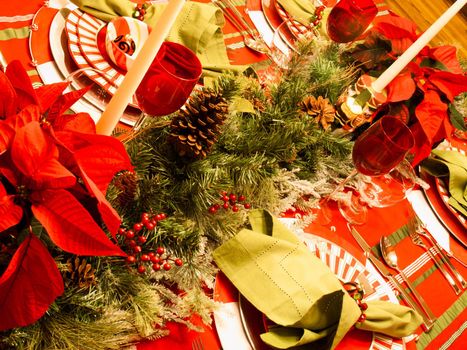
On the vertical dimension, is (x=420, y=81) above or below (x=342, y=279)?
above

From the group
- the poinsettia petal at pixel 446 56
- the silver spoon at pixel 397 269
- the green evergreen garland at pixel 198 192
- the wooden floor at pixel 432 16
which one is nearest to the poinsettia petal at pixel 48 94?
the green evergreen garland at pixel 198 192

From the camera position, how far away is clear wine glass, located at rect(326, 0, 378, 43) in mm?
900

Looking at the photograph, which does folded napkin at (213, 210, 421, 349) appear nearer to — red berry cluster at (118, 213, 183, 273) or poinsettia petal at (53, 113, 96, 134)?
red berry cluster at (118, 213, 183, 273)

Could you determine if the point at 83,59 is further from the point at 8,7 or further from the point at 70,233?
the point at 70,233

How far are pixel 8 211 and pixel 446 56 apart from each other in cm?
95

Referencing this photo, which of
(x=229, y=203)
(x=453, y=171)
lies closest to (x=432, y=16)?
(x=453, y=171)

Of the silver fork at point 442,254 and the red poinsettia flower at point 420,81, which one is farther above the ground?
the red poinsettia flower at point 420,81

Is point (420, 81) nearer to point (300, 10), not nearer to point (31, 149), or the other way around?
point (300, 10)

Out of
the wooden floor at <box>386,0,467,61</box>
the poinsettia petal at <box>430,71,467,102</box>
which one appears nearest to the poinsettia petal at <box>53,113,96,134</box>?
the poinsettia petal at <box>430,71,467,102</box>

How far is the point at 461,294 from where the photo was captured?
0.84m

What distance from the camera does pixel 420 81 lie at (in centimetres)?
93

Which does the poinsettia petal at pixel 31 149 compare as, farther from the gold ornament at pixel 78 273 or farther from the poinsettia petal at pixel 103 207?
the gold ornament at pixel 78 273

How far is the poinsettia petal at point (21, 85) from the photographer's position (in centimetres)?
40

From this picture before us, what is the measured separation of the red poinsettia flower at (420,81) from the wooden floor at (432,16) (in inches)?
39.4
